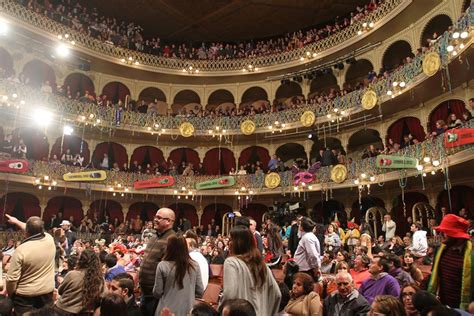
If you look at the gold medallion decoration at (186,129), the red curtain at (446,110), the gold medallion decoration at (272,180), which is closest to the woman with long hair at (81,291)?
the red curtain at (446,110)

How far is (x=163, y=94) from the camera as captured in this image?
23.2 meters

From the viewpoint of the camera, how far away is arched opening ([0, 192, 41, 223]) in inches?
679

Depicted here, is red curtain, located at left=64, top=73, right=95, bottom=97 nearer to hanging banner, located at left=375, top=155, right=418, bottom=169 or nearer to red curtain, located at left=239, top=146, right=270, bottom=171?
red curtain, located at left=239, top=146, right=270, bottom=171

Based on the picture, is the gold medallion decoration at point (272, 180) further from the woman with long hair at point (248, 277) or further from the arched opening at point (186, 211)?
the woman with long hair at point (248, 277)

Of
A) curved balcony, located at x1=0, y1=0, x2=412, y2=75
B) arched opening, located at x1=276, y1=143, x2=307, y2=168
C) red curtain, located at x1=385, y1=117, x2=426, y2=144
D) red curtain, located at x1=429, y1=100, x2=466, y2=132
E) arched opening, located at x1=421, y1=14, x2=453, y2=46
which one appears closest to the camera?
red curtain, located at x1=429, y1=100, x2=466, y2=132

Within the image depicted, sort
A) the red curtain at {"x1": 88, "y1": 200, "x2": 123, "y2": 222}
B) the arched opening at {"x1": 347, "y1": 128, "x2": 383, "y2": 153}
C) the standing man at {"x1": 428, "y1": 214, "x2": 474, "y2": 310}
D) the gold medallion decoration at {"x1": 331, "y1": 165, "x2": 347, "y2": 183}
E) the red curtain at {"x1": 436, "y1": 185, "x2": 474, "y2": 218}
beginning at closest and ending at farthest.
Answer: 1. the standing man at {"x1": 428, "y1": 214, "x2": 474, "y2": 310}
2. the red curtain at {"x1": 436, "y1": 185, "x2": 474, "y2": 218}
3. the gold medallion decoration at {"x1": 331, "y1": 165, "x2": 347, "y2": 183}
4. the arched opening at {"x1": 347, "y1": 128, "x2": 383, "y2": 153}
5. the red curtain at {"x1": 88, "y1": 200, "x2": 123, "y2": 222}

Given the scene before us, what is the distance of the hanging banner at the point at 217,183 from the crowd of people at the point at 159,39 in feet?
25.4

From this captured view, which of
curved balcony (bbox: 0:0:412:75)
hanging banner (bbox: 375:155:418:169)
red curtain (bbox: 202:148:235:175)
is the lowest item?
hanging banner (bbox: 375:155:418:169)

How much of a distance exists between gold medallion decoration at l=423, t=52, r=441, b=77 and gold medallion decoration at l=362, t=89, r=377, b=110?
268 centimetres

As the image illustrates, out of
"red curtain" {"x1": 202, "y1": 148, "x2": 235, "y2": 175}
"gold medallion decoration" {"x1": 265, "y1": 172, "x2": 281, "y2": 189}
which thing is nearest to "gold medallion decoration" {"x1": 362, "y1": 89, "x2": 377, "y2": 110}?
"gold medallion decoration" {"x1": 265, "y1": 172, "x2": 281, "y2": 189}

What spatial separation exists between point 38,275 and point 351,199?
15.8 metres

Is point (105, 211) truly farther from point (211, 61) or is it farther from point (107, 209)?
point (211, 61)

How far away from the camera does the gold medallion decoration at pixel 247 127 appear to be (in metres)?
19.0

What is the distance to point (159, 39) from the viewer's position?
2306 centimetres
